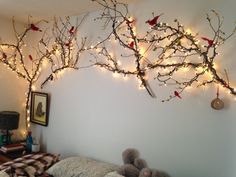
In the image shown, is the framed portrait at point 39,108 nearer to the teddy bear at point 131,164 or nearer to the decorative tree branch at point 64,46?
the decorative tree branch at point 64,46

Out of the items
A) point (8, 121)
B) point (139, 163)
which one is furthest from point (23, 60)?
point (139, 163)

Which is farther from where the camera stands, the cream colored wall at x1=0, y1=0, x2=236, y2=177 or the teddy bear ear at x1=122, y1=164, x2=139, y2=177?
the teddy bear ear at x1=122, y1=164, x2=139, y2=177

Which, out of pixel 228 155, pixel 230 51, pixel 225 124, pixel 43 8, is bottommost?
pixel 228 155

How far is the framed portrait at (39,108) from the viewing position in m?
3.34

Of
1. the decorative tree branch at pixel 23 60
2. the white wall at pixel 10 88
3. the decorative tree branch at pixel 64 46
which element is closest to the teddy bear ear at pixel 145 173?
the decorative tree branch at pixel 64 46

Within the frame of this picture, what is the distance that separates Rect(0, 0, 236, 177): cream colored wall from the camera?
192cm

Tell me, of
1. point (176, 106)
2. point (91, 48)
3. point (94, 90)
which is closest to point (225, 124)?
point (176, 106)

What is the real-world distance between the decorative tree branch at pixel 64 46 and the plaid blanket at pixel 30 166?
3.38ft

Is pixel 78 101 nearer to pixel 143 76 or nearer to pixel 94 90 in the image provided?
pixel 94 90

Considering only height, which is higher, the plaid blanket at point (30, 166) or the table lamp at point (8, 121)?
the table lamp at point (8, 121)

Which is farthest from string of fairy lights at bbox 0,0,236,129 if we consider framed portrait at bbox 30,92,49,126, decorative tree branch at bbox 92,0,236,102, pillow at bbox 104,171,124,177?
pillow at bbox 104,171,124,177

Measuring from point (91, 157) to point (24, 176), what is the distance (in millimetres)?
710

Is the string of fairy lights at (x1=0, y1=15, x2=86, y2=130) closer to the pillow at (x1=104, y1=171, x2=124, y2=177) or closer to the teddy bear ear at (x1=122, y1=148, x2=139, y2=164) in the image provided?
the teddy bear ear at (x1=122, y1=148, x2=139, y2=164)

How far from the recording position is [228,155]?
6.16ft
